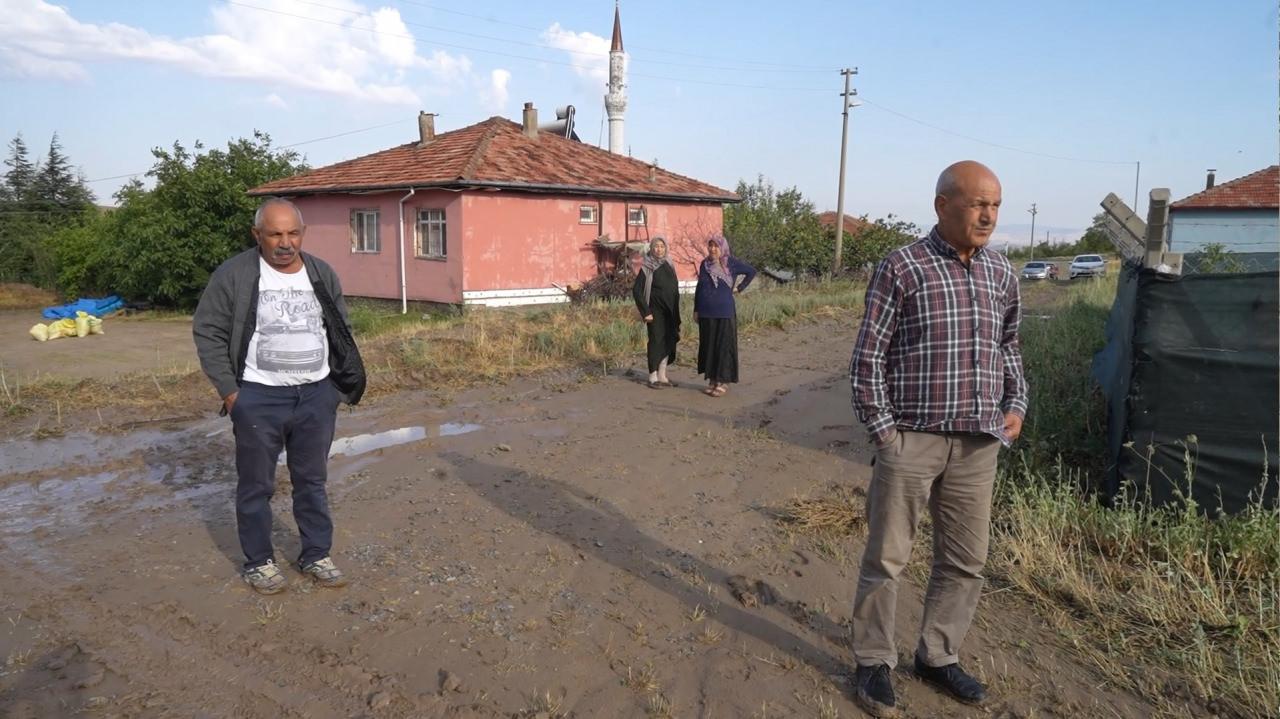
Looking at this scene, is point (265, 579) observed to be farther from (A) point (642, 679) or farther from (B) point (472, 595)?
(A) point (642, 679)

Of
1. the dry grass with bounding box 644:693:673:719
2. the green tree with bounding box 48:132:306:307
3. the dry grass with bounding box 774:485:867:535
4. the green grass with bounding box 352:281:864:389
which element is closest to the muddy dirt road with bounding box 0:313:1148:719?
the dry grass with bounding box 644:693:673:719

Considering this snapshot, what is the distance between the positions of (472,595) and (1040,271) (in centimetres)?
4709

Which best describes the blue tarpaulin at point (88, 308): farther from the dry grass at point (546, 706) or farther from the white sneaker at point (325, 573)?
the dry grass at point (546, 706)

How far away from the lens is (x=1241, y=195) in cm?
3347

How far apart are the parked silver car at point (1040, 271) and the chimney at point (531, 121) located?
30.4 m

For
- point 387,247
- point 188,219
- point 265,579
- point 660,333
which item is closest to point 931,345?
point 265,579

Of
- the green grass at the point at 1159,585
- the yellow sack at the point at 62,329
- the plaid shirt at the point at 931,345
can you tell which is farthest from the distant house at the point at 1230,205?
the yellow sack at the point at 62,329

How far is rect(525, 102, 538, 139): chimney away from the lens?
2300 cm

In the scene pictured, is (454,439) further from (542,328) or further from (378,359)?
(542,328)

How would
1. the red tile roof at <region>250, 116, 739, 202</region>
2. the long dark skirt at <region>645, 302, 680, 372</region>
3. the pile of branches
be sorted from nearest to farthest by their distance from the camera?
1. the long dark skirt at <region>645, 302, 680, 372</region>
2. the red tile roof at <region>250, 116, 739, 202</region>
3. the pile of branches

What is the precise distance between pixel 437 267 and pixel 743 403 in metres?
12.4

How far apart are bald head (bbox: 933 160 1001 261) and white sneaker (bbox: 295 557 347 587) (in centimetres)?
314

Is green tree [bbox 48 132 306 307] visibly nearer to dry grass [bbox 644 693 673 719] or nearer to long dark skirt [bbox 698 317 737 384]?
long dark skirt [bbox 698 317 737 384]

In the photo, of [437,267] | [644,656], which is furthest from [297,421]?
[437,267]
